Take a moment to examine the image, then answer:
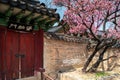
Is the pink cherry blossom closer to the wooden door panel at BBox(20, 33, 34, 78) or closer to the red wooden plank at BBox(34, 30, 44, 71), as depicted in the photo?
the red wooden plank at BBox(34, 30, 44, 71)

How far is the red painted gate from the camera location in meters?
6.75

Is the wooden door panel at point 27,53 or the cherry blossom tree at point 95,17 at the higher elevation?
the cherry blossom tree at point 95,17

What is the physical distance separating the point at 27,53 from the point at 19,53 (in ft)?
1.19

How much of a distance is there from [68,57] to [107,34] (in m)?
2.24

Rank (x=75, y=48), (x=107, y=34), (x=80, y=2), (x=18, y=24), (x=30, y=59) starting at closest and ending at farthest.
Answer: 1. (x=18, y=24)
2. (x=30, y=59)
3. (x=80, y=2)
4. (x=107, y=34)
5. (x=75, y=48)

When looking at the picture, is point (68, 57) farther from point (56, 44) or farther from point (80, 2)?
point (80, 2)

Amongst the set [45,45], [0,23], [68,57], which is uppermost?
[0,23]

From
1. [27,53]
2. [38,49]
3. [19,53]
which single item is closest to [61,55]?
[38,49]

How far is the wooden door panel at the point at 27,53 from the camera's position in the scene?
7359 mm

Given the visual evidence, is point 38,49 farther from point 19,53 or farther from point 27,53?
point 19,53

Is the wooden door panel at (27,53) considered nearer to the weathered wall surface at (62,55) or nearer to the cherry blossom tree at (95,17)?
the weathered wall surface at (62,55)

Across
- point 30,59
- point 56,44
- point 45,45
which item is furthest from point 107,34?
point 30,59

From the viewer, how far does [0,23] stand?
6.47 metres

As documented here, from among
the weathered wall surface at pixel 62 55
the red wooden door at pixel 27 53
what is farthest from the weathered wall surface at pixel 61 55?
the red wooden door at pixel 27 53
